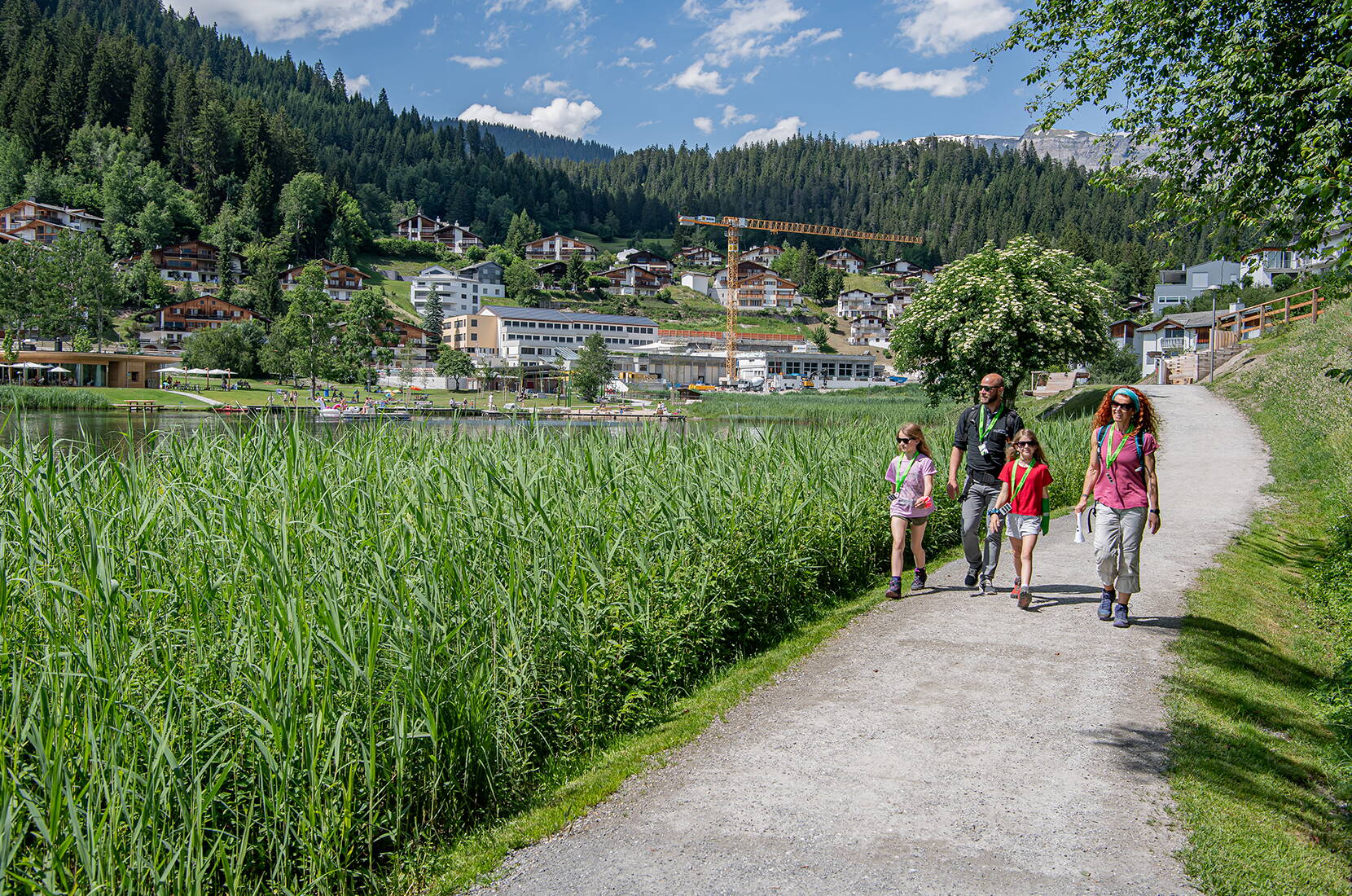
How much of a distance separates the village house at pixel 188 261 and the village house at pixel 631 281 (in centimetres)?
5469

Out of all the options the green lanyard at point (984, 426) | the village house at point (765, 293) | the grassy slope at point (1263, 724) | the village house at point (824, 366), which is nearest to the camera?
the grassy slope at point (1263, 724)

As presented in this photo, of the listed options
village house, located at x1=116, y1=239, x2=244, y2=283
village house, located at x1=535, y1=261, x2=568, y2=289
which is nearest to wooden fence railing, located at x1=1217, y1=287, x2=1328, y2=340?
village house, located at x1=116, y1=239, x2=244, y2=283

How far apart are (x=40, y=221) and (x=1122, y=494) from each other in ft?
394

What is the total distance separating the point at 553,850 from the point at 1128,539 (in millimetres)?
4830

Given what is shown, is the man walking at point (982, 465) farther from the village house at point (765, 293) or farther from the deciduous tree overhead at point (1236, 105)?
the village house at point (765, 293)

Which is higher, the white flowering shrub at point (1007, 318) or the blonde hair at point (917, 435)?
the white flowering shrub at point (1007, 318)

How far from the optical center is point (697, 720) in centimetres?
527

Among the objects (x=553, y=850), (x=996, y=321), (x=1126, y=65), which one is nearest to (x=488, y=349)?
(x=996, y=321)

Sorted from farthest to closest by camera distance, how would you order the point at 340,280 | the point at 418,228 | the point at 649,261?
the point at 649,261 < the point at 418,228 < the point at 340,280

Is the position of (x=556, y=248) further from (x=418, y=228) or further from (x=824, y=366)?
(x=824, y=366)

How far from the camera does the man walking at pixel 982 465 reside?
769cm

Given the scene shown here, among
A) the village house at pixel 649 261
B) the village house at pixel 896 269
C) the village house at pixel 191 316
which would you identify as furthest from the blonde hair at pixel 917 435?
the village house at pixel 896 269

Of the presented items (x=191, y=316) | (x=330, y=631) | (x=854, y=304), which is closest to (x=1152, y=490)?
(x=330, y=631)

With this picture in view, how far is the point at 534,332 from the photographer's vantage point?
10225 cm
